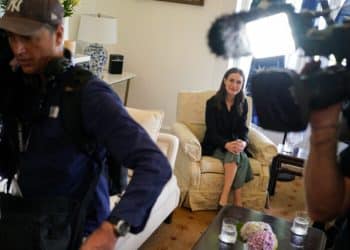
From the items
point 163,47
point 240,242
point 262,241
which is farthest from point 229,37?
point 163,47

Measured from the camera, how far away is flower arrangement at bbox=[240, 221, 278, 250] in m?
2.06

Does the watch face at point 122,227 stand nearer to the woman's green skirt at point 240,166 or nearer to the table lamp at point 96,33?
the woman's green skirt at point 240,166

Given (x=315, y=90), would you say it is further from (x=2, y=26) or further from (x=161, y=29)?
(x=161, y=29)

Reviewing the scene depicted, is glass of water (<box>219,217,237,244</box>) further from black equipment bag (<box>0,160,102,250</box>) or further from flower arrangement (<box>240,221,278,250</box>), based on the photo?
black equipment bag (<box>0,160,102,250</box>)

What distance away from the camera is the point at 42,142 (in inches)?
44.3

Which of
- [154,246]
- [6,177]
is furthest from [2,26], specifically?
[154,246]

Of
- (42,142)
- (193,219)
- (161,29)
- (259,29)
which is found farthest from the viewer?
(161,29)

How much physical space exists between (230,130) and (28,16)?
2.59m

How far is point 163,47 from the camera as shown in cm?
470

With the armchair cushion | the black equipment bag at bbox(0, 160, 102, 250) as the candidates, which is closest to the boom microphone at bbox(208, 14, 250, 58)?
the black equipment bag at bbox(0, 160, 102, 250)

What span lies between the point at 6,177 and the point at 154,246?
1.71m

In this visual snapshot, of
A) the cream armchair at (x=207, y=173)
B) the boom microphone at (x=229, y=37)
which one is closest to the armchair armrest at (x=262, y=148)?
the cream armchair at (x=207, y=173)

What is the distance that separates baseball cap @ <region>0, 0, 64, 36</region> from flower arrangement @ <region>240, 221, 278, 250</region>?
4.61ft

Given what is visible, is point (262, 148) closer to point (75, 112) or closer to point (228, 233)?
point (228, 233)
